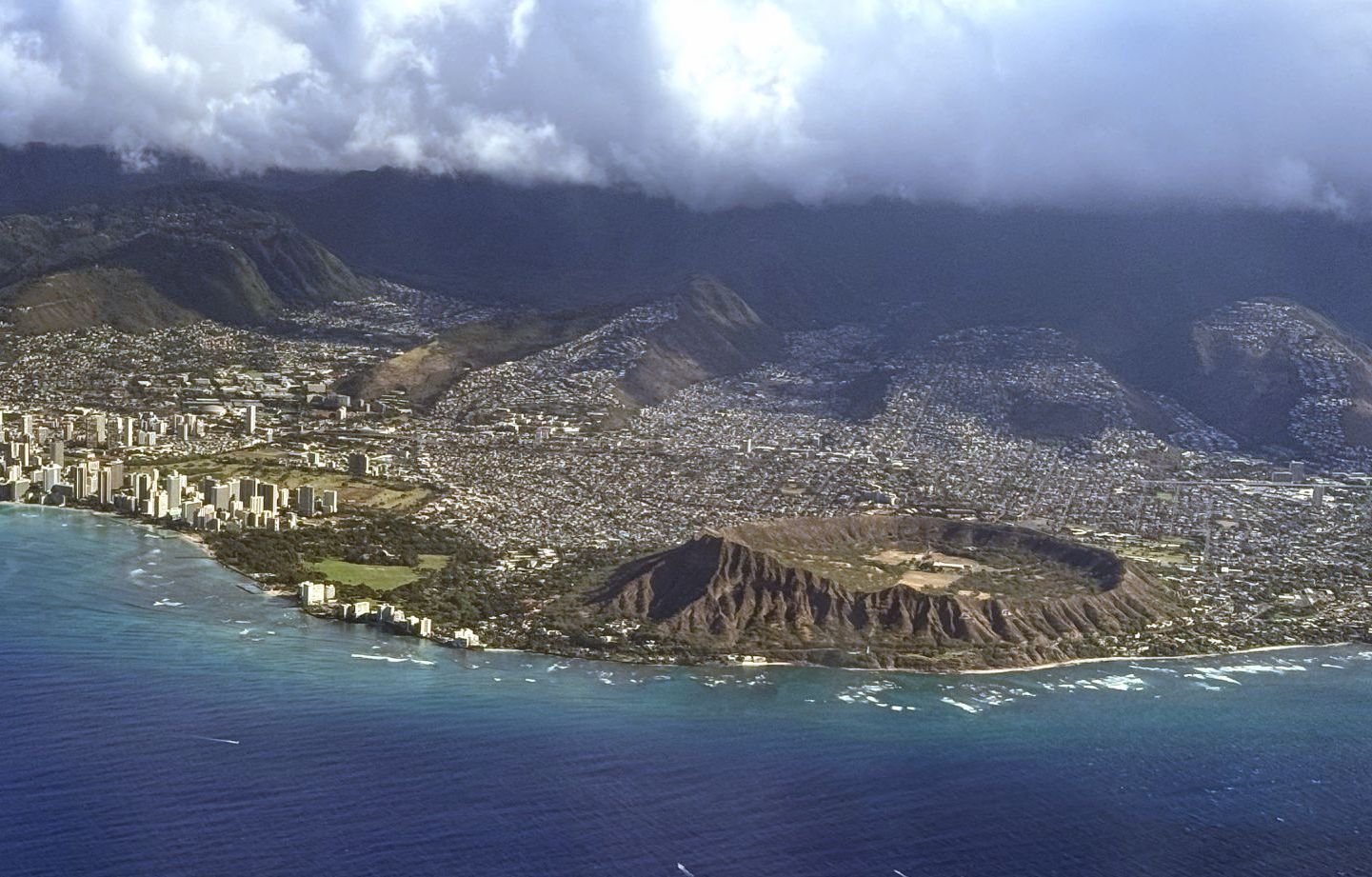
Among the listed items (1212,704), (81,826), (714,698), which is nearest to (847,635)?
(714,698)

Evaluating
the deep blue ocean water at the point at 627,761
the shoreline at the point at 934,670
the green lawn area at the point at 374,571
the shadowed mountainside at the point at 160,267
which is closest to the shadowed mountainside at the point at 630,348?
the shadowed mountainside at the point at 160,267

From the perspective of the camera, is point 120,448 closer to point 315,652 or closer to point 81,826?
point 315,652

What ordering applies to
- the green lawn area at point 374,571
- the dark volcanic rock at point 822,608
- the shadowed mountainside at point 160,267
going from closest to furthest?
the dark volcanic rock at point 822,608
the green lawn area at point 374,571
the shadowed mountainside at point 160,267

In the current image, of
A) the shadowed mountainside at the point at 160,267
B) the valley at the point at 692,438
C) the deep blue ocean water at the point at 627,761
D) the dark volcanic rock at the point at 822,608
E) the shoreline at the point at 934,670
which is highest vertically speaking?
the shadowed mountainside at the point at 160,267

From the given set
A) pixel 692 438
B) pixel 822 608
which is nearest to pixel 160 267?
pixel 692 438

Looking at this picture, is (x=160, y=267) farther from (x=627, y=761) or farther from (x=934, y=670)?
(x=627, y=761)

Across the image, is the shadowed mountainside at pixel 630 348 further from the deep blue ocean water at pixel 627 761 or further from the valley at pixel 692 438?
the deep blue ocean water at pixel 627 761

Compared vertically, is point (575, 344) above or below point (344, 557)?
above
